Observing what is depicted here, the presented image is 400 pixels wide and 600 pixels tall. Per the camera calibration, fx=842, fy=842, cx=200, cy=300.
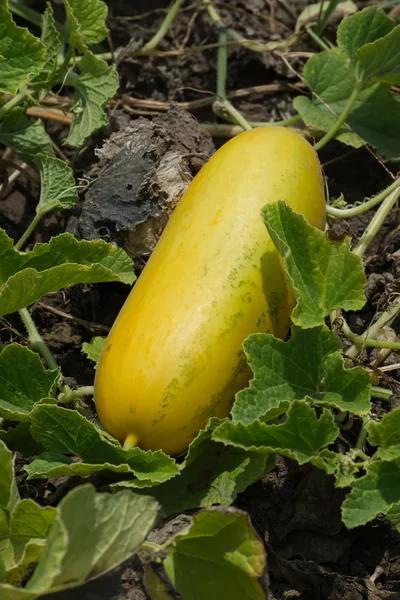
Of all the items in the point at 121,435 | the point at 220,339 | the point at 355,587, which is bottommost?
the point at 355,587

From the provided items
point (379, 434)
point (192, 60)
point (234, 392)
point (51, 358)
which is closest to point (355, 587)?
point (379, 434)

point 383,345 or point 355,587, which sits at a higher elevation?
point 383,345

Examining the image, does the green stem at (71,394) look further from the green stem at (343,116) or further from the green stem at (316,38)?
the green stem at (316,38)

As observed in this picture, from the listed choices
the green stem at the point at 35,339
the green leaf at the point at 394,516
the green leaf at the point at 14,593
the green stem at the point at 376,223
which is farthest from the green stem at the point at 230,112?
the green leaf at the point at 14,593

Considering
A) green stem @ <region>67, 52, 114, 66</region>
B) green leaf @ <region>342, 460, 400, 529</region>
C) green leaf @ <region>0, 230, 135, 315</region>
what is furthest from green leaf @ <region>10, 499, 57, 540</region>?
green stem @ <region>67, 52, 114, 66</region>

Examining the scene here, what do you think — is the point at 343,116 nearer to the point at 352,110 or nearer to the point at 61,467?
the point at 352,110

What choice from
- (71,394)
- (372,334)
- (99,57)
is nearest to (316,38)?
(99,57)

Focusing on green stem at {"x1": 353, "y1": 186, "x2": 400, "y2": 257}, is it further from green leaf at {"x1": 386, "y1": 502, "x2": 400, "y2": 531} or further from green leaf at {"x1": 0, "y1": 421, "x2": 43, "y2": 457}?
green leaf at {"x1": 0, "y1": 421, "x2": 43, "y2": 457}

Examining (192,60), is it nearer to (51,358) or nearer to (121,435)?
(51,358)
